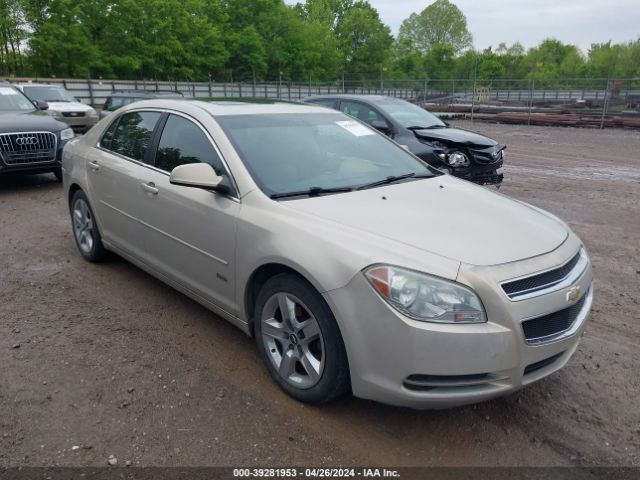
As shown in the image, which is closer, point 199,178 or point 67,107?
point 199,178

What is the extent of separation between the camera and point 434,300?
98.0 inches

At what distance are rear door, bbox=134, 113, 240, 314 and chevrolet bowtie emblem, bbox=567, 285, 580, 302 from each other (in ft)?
6.19

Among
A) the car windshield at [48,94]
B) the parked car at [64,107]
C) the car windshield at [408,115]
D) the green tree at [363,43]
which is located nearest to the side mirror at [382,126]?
the car windshield at [408,115]

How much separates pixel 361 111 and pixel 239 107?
598 centimetres

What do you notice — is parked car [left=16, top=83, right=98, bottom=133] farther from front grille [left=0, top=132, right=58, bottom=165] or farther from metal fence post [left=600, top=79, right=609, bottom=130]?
metal fence post [left=600, top=79, right=609, bottom=130]

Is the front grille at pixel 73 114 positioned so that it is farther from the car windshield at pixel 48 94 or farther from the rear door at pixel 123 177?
the rear door at pixel 123 177

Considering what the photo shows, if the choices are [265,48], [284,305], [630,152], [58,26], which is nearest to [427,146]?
[284,305]

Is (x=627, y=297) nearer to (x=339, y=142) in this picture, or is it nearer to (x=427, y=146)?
(x=339, y=142)

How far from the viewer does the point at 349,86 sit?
41688mm

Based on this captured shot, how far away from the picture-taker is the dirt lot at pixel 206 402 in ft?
8.82

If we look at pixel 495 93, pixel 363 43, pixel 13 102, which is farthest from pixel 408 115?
pixel 363 43

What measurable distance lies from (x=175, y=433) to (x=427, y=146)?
7013mm

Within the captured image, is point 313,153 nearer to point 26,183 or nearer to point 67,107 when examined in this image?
point 26,183

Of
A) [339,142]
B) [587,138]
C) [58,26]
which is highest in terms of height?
[58,26]
